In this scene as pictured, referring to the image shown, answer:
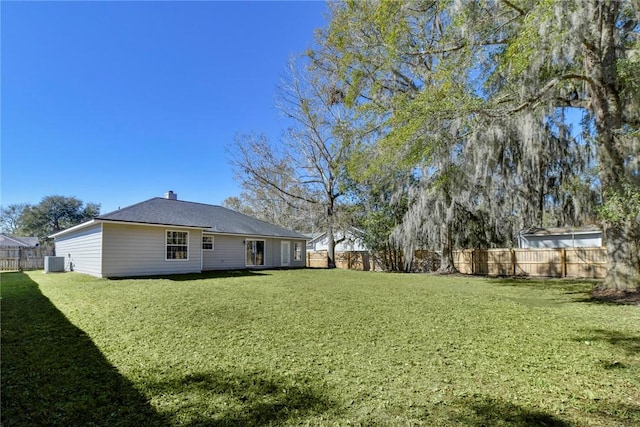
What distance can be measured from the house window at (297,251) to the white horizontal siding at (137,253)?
7.08 metres

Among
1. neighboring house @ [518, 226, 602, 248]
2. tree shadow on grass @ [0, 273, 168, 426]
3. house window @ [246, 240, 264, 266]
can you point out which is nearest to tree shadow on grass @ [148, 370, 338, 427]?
tree shadow on grass @ [0, 273, 168, 426]

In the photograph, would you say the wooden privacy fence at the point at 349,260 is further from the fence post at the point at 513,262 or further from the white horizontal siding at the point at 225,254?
the fence post at the point at 513,262

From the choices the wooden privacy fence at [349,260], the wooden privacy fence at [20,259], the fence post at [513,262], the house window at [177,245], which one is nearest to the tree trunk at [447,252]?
the fence post at [513,262]

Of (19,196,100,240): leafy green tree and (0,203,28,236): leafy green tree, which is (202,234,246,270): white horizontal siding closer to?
(19,196,100,240): leafy green tree

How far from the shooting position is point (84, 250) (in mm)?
11617

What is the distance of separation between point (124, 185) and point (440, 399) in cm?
2729

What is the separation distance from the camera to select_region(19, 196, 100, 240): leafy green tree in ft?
117

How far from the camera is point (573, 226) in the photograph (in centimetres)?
1412

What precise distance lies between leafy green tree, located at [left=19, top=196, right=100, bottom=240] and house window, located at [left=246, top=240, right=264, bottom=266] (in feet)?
96.3

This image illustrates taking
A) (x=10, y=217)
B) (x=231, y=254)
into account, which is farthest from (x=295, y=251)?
(x=10, y=217)

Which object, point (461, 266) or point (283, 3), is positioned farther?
point (461, 266)

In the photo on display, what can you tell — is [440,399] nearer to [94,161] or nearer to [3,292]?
[3,292]

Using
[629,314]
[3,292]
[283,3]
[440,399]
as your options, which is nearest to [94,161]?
[3,292]

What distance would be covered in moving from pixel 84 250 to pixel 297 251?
1027 cm
